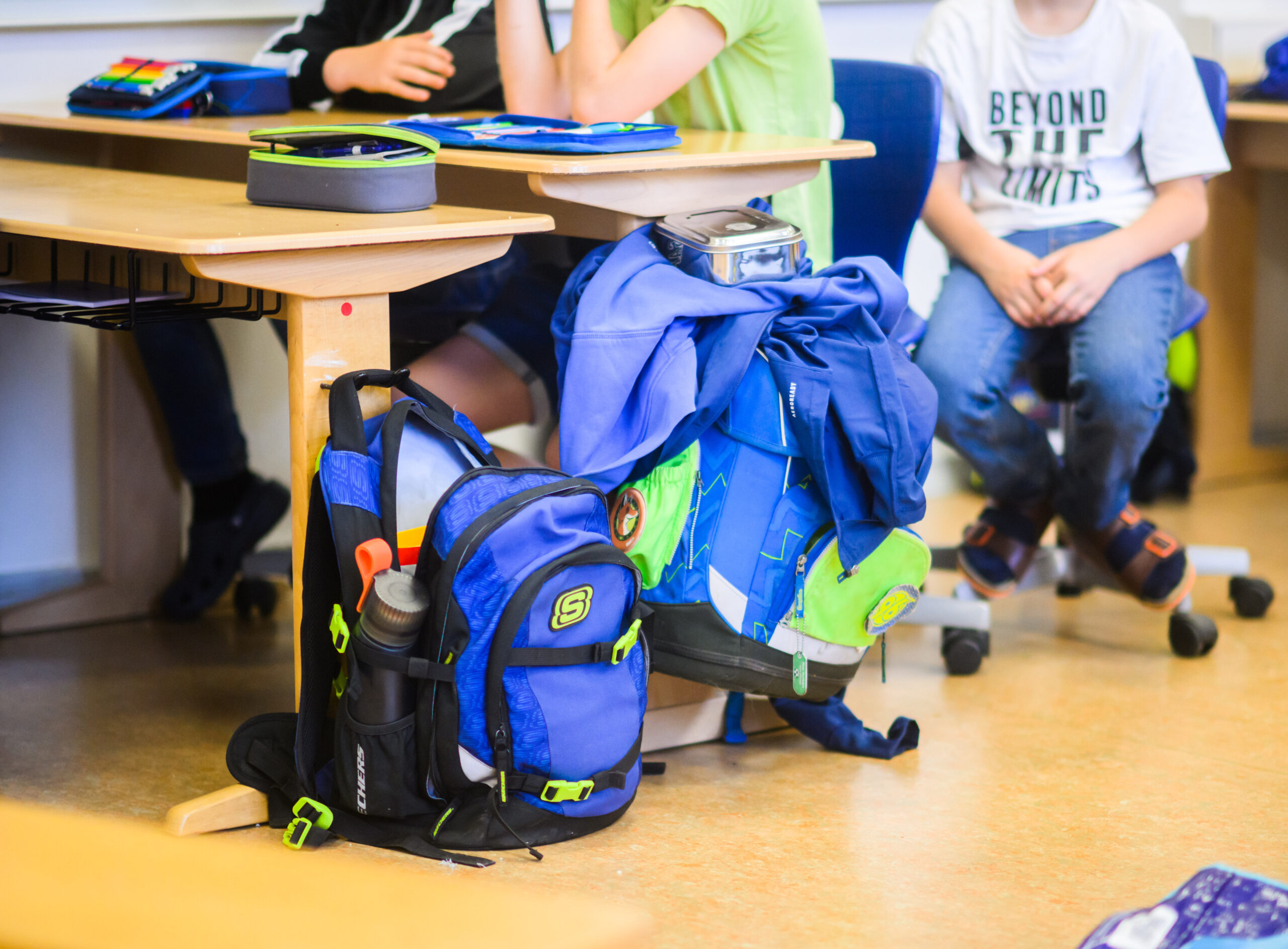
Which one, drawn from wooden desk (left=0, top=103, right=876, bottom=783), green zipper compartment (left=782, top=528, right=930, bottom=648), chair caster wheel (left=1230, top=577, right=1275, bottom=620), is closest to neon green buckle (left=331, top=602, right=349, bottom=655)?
wooden desk (left=0, top=103, right=876, bottom=783)

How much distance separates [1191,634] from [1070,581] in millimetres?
278

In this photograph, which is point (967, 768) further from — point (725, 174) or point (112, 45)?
point (112, 45)

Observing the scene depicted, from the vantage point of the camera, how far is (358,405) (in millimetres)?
1489

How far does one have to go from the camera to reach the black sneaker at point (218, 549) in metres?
2.38

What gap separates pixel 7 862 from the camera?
72cm

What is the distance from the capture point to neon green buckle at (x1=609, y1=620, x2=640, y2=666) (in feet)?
4.98

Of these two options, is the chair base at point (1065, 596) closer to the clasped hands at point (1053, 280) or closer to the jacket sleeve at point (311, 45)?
the clasped hands at point (1053, 280)

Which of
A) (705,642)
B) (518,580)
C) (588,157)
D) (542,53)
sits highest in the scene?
(542,53)

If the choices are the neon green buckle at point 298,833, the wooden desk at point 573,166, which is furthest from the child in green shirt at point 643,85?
the neon green buckle at point 298,833

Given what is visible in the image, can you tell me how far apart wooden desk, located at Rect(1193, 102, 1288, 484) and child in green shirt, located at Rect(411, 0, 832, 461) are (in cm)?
142

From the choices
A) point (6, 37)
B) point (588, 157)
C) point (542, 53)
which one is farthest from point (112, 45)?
point (588, 157)

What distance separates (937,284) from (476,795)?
2211 millimetres

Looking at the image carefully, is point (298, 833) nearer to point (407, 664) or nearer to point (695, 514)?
point (407, 664)

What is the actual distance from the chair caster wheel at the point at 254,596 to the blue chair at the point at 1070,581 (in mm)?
1031
